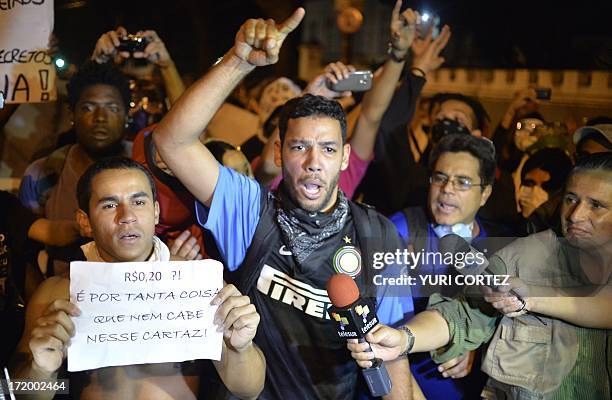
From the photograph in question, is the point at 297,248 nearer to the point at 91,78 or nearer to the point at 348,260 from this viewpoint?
the point at 348,260

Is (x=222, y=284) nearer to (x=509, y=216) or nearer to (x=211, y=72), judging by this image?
(x=211, y=72)

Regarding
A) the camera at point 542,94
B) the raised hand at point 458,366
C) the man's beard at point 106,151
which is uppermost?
the camera at point 542,94

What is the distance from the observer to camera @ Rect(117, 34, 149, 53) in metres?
3.71

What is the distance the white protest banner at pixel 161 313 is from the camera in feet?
7.98

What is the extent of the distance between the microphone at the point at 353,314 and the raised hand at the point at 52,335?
913 millimetres

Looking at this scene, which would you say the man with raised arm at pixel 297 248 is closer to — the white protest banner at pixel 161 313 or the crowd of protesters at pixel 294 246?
the crowd of protesters at pixel 294 246

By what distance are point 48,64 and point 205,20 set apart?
8.19ft

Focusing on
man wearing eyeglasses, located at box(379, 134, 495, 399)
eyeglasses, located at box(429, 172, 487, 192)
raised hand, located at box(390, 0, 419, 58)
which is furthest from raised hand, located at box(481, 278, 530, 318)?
raised hand, located at box(390, 0, 419, 58)

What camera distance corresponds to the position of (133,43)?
3.76 m

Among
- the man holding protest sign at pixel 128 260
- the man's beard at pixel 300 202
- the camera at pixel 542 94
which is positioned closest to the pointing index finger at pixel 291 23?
the man's beard at pixel 300 202

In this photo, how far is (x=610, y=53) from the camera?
4.56 meters

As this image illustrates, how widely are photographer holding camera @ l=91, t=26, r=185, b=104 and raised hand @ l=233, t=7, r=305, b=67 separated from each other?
1.44 m

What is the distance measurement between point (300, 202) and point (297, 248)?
0.62 feet

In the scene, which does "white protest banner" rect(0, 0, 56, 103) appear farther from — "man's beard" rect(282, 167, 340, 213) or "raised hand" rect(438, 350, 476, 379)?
"raised hand" rect(438, 350, 476, 379)
